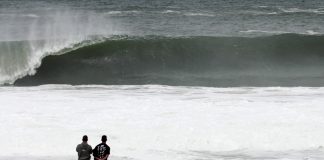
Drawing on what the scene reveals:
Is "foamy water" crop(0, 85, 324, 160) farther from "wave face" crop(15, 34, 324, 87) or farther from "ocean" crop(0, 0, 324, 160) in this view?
"wave face" crop(15, 34, 324, 87)

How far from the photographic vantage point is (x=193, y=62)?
29.7 metres

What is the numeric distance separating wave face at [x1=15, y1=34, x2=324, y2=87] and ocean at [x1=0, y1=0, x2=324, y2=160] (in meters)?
0.05

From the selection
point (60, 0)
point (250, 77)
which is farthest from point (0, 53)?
point (60, 0)

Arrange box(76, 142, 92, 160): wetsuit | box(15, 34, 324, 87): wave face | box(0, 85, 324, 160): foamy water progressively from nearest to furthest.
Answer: box(76, 142, 92, 160): wetsuit → box(0, 85, 324, 160): foamy water → box(15, 34, 324, 87): wave face

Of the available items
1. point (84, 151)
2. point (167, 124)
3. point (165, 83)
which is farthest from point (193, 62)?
point (84, 151)

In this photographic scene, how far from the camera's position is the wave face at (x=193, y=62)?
26.4m

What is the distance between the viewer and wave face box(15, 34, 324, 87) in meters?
26.4

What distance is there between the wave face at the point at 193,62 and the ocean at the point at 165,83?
5 centimetres

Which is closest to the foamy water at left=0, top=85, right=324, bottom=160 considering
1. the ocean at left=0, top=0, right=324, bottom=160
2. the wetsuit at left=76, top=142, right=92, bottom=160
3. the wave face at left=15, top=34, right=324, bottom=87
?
the ocean at left=0, top=0, right=324, bottom=160

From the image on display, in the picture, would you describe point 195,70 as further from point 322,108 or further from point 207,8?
point 207,8

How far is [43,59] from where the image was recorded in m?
29.0

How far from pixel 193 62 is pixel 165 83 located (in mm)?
4406

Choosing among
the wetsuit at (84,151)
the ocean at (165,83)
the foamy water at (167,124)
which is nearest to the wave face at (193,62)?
the ocean at (165,83)

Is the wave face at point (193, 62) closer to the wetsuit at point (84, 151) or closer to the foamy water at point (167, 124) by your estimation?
the foamy water at point (167, 124)
